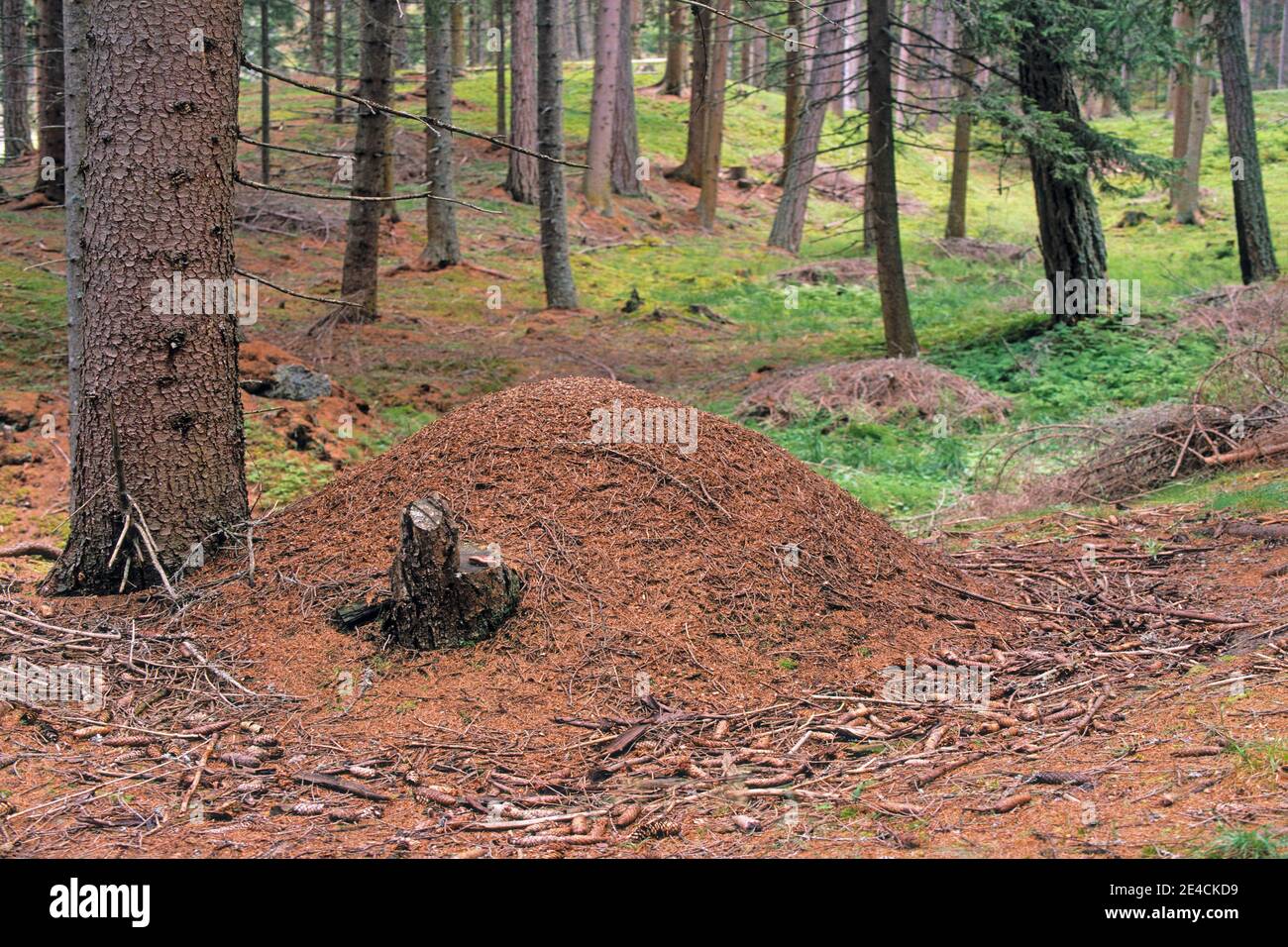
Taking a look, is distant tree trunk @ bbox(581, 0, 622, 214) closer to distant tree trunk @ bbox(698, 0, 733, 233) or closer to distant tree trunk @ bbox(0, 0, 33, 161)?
distant tree trunk @ bbox(698, 0, 733, 233)

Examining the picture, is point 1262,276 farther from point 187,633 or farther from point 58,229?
point 58,229

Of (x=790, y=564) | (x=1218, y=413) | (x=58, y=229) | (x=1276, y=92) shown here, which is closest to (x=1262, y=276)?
(x=1218, y=413)

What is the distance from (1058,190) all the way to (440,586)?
446 inches

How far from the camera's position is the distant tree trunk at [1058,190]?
1284 cm

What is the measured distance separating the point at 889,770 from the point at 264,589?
9.98ft

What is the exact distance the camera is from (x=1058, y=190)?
44.9 ft

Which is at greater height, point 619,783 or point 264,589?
point 264,589

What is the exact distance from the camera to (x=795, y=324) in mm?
17000

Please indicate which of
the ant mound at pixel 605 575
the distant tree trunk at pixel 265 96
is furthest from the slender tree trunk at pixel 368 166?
the ant mound at pixel 605 575

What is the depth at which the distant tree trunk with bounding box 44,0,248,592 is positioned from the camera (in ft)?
17.4

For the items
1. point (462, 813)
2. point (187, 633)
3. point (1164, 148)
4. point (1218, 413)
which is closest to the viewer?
point (462, 813)

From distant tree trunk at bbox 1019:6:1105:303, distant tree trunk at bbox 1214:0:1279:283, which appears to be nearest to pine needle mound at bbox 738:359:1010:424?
distant tree trunk at bbox 1019:6:1105:303

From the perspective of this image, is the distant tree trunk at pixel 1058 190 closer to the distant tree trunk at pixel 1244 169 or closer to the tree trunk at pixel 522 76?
the distant tree trunk at pixel 1244 169

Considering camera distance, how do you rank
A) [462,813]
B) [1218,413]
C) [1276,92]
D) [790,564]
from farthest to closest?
[1276,92] < [1218,413] < [790,564] < [462,813]
